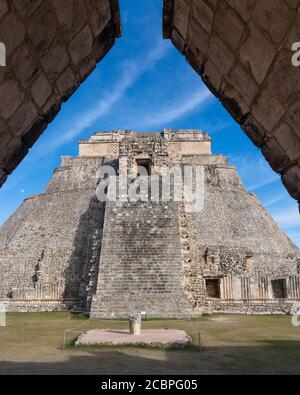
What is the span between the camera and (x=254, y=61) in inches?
Answer: 106

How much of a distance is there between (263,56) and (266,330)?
32.5 feet

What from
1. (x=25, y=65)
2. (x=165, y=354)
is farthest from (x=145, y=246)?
(x=25, y=65)

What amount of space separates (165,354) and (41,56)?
637 cm

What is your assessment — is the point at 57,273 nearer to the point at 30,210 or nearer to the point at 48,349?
the point at 30,210

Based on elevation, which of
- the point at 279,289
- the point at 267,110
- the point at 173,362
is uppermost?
the point at 267,110

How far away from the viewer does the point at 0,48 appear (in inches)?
97.4

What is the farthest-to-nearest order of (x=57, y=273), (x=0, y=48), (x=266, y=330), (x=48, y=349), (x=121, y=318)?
(x=57, y=273) → (x=121, y=318) → (x=266, y=330) → (x=48, y=349) → (x=0, y=48)

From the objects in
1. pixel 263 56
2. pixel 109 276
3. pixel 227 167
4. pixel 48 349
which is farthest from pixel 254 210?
pixel 263 56

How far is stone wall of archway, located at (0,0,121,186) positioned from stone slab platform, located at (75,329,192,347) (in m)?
6.28

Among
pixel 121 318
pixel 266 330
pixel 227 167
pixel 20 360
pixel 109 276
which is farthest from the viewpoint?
pixel 227 167

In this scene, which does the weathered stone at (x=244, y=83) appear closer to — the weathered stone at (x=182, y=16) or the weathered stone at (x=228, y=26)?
the weathered stone at (x=228, y=26)

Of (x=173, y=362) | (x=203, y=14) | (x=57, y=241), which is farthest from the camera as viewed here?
(x=57, y=241)

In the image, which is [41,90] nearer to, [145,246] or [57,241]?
[145,246]

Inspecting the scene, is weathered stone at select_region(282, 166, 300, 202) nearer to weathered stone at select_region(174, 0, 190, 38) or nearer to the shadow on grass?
weathered stone at select_region(174, 0, 190, 38)
